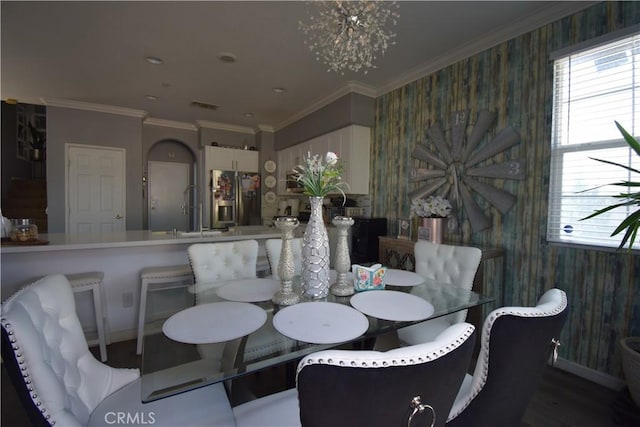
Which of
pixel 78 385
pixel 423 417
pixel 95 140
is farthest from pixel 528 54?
pixel 95 140

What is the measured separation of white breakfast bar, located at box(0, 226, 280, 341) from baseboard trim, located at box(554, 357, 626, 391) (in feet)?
8.75

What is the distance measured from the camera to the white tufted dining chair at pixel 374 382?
22.2 inches

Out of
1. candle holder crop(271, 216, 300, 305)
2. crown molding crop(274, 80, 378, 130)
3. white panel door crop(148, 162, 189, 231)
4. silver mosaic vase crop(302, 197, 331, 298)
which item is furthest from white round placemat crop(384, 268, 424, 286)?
white panel door crop(148, 162, 189, 231)

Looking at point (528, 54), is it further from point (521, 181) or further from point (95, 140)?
point (95, 140)

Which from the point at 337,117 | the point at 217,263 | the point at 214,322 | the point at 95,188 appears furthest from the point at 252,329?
the point at 95,188

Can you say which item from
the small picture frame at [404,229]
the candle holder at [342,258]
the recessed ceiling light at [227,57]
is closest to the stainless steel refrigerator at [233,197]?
the recessed ceiling light at [227,57]

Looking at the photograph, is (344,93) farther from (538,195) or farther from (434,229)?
(538,195)

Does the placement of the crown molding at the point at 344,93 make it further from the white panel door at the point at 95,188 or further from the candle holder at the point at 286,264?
the white panel door at the point at 95,188

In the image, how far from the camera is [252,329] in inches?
43.7

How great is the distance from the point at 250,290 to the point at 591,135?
259cm

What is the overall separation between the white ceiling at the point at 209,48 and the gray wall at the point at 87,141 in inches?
13.6

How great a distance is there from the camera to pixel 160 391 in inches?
32.5

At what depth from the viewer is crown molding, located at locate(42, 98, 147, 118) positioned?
4457 millimetres

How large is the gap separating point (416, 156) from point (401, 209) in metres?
0.65
